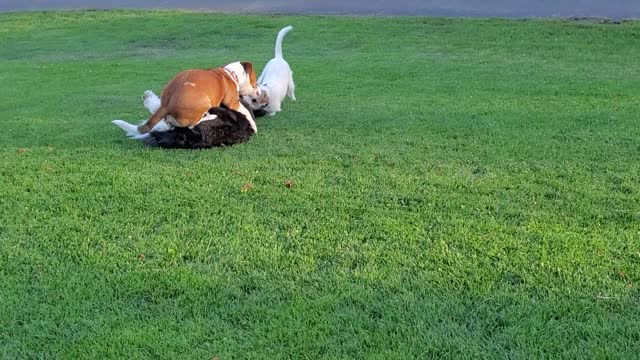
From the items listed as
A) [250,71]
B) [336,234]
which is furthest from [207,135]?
[336,234]

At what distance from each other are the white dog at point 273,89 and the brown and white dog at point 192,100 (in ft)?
2.24

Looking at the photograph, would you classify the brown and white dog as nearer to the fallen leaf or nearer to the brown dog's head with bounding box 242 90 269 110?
the brown dog's head with bounding box 242 90 269 110

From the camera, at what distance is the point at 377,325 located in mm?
2725

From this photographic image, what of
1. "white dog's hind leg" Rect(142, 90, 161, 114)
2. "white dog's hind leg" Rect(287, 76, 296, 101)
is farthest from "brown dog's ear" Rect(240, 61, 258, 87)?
"white dog's hind leg" Rect(142, 90, 161, 114)

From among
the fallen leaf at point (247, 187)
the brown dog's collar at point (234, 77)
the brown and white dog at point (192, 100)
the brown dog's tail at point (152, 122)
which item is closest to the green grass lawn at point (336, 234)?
the fallen leaf at point (247, 187)

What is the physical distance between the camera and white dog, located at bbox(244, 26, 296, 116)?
7539 millimetres

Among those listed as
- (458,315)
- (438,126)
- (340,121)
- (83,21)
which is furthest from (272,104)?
(83,21)

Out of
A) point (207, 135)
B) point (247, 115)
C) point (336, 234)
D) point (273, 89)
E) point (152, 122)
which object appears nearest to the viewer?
point (336, 234)

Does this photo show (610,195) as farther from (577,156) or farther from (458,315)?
(458,315)

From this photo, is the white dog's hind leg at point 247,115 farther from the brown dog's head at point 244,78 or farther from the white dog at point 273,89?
the white dog at point 273,89

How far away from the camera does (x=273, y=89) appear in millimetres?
7832

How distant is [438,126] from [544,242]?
3.12 m

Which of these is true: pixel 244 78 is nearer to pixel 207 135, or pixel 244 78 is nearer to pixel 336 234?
pixel 207 135

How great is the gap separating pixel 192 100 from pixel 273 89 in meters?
1.96
